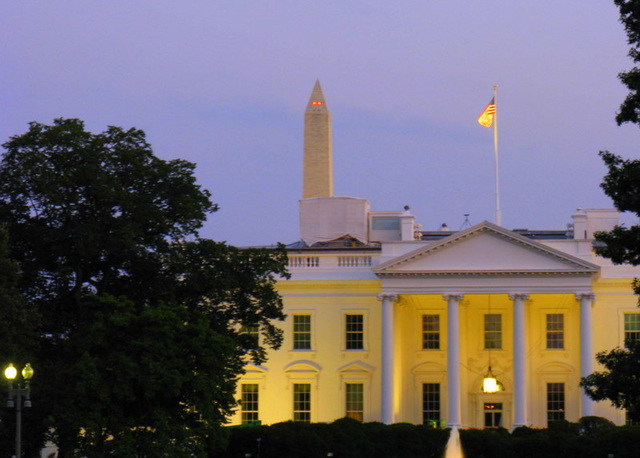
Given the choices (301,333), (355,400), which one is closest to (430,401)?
(355,400)

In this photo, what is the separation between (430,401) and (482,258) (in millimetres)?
8076

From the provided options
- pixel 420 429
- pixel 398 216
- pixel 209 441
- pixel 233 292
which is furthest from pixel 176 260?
pixel 398 216

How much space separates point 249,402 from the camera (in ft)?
251

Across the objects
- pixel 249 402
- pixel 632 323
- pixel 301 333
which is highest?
pixel 632 323

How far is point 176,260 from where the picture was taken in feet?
176

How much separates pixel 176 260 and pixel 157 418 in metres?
6.31

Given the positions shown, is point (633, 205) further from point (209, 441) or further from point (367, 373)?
point (367, 373)

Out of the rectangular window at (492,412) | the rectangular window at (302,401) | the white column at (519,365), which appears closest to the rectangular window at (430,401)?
the rectangular window at (492,412)

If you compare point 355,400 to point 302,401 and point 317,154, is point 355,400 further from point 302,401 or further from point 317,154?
point 317,154

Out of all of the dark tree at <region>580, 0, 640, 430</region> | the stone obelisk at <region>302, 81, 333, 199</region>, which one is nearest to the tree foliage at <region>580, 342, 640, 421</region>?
the dark tree at <region>580, 0, 640, 430</region>

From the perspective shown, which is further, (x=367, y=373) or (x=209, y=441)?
(x=367, y=373)

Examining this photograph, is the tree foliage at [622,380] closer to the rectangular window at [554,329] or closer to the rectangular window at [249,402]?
the rectangular window at [554,329]

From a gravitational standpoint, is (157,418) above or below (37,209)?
below

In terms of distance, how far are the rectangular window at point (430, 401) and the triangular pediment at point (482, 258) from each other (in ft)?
21.8
